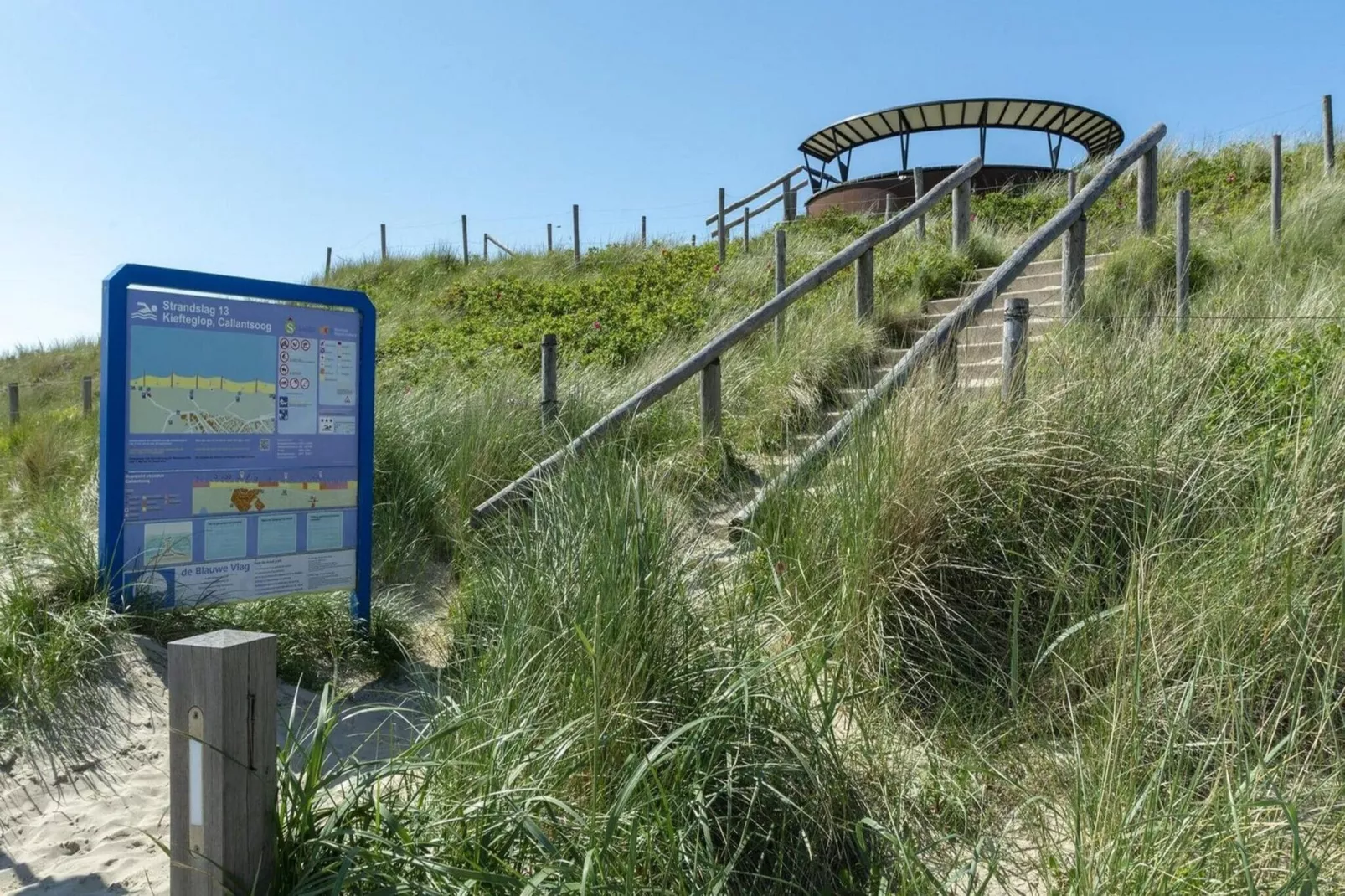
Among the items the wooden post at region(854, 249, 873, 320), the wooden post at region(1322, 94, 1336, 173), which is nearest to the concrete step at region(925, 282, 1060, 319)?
the wooden post at region(854, 249, 873, 320)

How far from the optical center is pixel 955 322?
585cm

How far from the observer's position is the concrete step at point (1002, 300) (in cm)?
857

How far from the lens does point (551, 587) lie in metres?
3.02

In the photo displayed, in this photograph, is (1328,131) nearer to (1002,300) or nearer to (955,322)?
(1002,300)

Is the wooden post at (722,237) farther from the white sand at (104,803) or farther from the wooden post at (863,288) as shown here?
the white sand at (104,803)

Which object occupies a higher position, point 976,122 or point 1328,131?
point 976,122

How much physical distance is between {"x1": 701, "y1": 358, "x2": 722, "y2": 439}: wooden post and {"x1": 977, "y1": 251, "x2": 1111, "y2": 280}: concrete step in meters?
3.85

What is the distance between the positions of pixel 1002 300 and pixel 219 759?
26.7ft

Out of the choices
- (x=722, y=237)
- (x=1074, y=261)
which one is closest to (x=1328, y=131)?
(x=722, y=237)

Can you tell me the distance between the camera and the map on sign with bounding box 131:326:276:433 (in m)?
4.22

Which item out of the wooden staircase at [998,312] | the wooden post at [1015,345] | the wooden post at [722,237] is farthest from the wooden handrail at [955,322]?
the wooden post at [722,237]

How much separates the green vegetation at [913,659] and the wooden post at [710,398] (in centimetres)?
84

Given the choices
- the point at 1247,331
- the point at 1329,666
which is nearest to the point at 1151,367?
the point at 1247,331

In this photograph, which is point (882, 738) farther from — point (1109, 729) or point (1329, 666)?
point (1329, 666)
